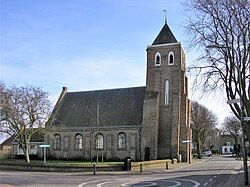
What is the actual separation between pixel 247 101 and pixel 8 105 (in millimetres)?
29684

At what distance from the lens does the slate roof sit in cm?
5672

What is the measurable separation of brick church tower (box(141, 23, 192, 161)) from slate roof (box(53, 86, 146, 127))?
2651mm

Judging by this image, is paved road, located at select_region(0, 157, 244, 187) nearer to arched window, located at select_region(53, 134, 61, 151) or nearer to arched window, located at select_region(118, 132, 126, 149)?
arched window, located at select_region(118, 132, 126, 149)

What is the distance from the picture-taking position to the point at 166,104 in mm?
55000

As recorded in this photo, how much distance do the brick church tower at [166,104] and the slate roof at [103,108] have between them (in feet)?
8.70

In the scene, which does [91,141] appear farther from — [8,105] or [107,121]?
[8,105]

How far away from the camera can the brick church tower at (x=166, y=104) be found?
173ft

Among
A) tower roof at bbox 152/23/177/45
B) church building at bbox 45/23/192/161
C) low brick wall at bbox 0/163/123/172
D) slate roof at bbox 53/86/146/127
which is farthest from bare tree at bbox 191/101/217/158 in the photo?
low brick wall at bbox 0/163/123/172

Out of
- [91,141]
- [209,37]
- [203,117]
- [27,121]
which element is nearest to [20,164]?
[27,121]

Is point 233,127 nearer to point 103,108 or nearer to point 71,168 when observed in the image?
point 103,108

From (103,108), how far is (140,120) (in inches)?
306

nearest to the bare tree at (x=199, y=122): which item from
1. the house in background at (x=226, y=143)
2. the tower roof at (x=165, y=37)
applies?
the tower roof at (x=165, y=37)

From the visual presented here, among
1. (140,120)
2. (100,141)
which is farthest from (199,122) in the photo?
(100,141)

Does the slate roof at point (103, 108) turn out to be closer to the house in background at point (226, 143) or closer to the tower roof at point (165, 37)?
the tower roof at point (165, 37)
